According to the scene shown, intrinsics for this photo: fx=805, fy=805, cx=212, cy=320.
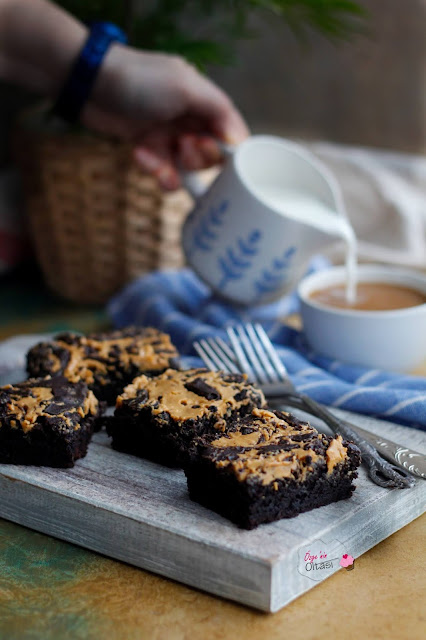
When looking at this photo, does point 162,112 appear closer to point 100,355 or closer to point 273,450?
point 100,355

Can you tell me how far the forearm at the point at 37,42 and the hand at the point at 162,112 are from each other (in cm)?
9

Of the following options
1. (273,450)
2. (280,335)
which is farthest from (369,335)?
(273,450)

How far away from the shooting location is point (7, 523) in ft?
3.81

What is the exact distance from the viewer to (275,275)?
1739 mm

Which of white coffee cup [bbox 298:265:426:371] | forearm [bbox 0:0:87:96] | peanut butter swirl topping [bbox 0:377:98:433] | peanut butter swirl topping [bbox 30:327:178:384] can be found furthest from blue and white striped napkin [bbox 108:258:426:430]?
forearm [bbox 0:0:87:96]

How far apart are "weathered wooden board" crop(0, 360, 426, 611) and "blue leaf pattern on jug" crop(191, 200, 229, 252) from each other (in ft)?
2.18

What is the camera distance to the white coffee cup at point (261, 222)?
166 centimetres

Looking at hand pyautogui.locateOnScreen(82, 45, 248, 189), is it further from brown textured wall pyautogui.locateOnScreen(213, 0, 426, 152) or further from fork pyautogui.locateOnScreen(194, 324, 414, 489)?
brown textured wall pyautogui.locateOnScreen(213, 0, 426, 152)

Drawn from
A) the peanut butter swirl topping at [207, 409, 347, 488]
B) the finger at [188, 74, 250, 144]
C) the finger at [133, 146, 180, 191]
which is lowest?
the peanut butter swirl topping at [207, 409, 347, 488]

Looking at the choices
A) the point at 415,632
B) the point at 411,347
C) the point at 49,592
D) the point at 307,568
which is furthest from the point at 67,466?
the point at 411,347

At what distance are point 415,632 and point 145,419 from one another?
1.59 feet

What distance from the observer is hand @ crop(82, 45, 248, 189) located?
1.86 metres

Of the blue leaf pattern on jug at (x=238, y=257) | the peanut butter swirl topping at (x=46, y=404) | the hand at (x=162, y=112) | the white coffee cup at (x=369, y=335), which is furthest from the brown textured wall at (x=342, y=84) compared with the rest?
the peanut butter swirl topping at (x=46, y=404)

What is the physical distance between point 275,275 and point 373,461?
0.66 m
